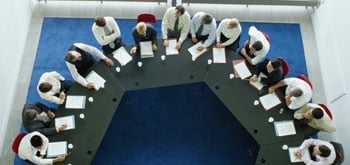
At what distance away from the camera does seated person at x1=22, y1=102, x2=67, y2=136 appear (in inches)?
199

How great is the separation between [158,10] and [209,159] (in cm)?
327

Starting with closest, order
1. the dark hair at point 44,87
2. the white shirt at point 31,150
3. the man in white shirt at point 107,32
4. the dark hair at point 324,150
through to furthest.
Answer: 1. the dark hair at point 324,150
2. the white shirt at point 31,150
3. the dark hair at point 44,87
4. the man in white shirt at point 107,32

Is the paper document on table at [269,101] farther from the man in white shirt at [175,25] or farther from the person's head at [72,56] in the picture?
the person's head at [72,56]

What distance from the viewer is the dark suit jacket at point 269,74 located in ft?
18.2

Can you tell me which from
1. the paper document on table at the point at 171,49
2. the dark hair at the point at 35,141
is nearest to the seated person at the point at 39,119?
the dark hair at the point at 35,141

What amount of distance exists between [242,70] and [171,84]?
1.18m

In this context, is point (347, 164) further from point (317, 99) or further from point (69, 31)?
point (69, 31)

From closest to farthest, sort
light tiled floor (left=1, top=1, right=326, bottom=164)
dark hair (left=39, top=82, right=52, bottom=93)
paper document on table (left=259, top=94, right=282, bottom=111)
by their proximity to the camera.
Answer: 1. dark hair (left=39, top=82, right=52, bottom=93)
2. paper document on table (left=259, top=94, right=282, bottom=111)
3. light tiled floor (left=1, top=1, right=326, bottom=164)

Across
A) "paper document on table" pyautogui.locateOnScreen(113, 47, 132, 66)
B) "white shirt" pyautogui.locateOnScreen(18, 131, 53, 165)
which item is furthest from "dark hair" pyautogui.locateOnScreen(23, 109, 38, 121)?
"paper document on table" pyautogui.locateOnScreen(113, 47, 132, 66)

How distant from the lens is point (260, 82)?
18.5ft

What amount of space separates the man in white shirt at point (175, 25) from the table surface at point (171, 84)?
0.12 m

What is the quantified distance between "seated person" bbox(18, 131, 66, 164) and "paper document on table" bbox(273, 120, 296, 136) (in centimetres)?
316

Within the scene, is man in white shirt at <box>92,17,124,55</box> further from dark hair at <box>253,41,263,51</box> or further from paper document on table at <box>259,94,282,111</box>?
paper document on table at <box>259,94,282,111</box>

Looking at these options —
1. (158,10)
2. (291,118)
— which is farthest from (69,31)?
(291,118)
